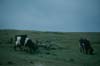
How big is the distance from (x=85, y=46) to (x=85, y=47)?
0.02 metres

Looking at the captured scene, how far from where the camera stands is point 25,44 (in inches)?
144

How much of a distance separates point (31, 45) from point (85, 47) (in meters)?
0.94

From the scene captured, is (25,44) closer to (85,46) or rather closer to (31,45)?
(31,45)

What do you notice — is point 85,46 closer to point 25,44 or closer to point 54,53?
point 54,53

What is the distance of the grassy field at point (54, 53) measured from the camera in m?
3.48

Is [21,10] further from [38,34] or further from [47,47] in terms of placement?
[47,47]

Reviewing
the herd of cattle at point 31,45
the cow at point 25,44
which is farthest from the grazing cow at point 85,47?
the cow at point 25,44

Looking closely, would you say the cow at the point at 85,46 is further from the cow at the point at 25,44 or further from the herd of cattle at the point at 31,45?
the cow at the point at 25,44

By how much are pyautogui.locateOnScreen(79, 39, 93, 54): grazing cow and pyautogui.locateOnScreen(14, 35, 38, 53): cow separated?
0.79m

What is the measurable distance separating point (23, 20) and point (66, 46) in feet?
2.90

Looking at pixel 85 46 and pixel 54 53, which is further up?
pixel 85 46

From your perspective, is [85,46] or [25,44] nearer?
[85,46]

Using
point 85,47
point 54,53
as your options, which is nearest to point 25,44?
point 54,53

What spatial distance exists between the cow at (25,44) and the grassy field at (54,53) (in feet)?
0.24
